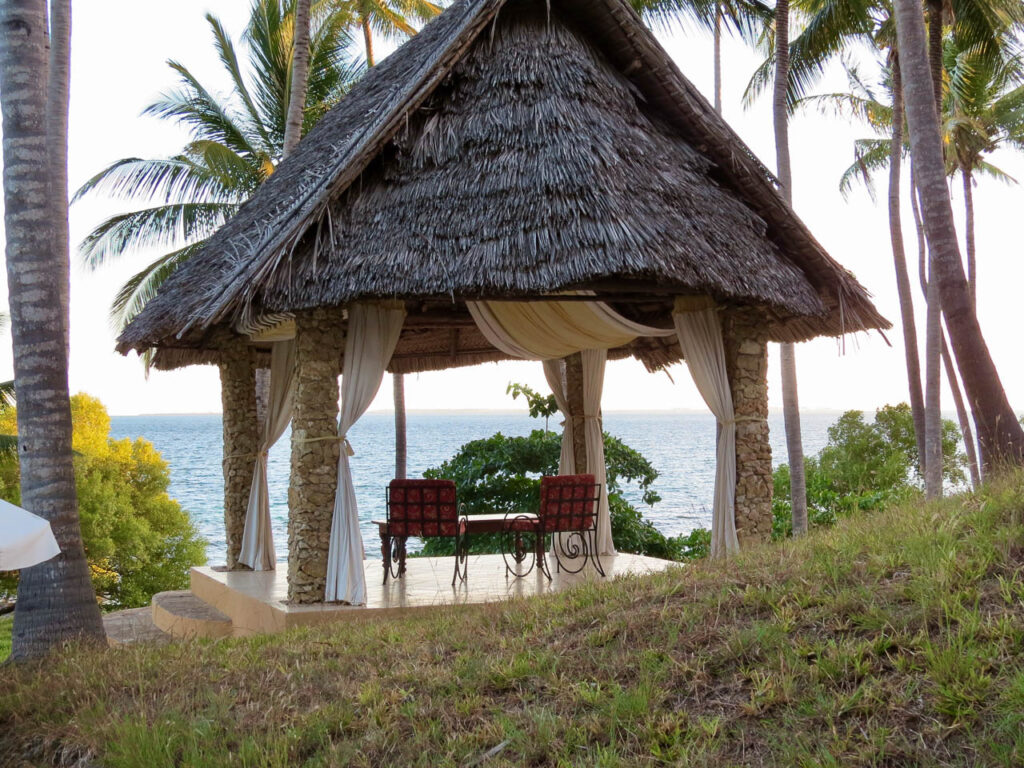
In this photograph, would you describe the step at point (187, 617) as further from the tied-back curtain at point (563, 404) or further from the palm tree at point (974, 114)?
the palm tree at point (974, 114)

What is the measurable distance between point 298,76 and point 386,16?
5207 millimetres

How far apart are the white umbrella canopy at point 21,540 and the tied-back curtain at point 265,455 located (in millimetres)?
4433

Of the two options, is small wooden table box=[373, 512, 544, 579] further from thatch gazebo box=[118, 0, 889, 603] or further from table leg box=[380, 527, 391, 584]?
thatch gazebo box=[118, 0, 889, 603]

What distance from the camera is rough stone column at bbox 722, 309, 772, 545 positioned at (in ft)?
25.3

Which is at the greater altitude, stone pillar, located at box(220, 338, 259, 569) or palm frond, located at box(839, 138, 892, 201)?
palm frond, located at box(839, 138, 892, 201)

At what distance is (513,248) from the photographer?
A: 266 inches

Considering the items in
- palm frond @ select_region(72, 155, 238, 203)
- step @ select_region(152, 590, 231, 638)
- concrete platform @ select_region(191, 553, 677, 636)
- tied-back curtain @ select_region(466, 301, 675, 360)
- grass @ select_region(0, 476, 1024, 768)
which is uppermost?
palm frond @ select_region(72, 155, 238, 203)

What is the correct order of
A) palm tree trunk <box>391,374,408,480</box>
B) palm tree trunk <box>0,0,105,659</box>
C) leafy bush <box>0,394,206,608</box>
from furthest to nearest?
leafy bush <box>0,394,206,608</box>, palm tree trunk <box>391,374,408,480</box>, palm tree trunk <box>0,0,105,659</box>

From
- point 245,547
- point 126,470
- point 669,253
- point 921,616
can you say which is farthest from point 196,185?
point 921,616

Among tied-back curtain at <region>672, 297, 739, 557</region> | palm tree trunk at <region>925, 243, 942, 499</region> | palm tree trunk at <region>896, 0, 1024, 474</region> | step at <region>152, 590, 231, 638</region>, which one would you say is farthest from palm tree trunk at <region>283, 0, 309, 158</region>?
palm tree trunk at <region>925, 243, 942, 499</region>

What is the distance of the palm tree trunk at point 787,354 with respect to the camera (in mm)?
12258

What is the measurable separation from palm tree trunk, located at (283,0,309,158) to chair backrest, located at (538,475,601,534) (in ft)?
24.1

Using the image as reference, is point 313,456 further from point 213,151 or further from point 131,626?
point 213,151

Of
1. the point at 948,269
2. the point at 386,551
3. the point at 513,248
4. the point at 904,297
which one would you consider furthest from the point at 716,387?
the point at 904,297
